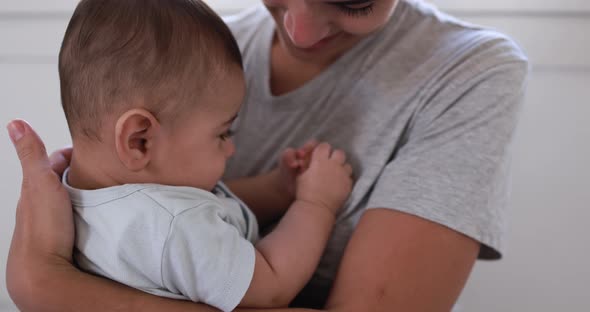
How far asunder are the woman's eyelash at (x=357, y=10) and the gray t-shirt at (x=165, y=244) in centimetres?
36

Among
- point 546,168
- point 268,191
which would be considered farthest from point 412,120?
point 546,168

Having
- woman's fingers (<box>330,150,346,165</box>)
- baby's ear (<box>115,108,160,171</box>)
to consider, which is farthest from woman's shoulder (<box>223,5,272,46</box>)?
baby's ear (<box>115,108,160,171</box>)

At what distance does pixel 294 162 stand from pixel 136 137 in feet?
1.03

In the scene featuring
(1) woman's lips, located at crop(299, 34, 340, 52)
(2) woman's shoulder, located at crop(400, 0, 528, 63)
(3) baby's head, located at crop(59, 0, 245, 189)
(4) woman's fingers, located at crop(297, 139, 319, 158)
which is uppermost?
(2) woman's shoulder, located at crop(400, 0, 528, 63)

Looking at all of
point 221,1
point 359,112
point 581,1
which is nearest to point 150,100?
point 359,112

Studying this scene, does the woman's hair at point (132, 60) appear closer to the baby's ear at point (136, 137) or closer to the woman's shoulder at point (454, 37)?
the baby's ear at point (136, 137)

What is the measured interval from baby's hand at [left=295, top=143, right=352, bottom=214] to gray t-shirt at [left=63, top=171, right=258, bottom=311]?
19 centimetres

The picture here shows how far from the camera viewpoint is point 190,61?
30.7 inches

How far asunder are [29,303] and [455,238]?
1.99 ft

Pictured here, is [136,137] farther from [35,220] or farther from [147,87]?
[35,220]

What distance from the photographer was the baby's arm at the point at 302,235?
82 centimetres

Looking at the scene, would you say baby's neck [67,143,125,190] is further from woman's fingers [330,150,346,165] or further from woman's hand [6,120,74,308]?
woman's fingers [330,150,346,165]

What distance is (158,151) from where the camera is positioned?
802 mm

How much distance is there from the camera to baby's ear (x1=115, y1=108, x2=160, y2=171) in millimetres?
753
